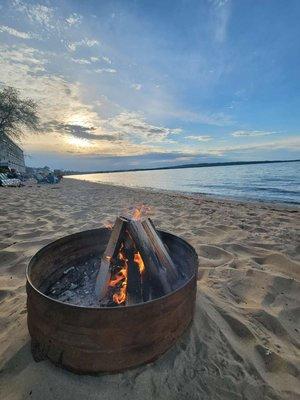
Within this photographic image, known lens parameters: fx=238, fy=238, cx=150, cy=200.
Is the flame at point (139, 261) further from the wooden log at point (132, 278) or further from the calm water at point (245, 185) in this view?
the calm water at point (245, 185)

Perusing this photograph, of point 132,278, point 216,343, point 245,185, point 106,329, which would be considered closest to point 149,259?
point 132,278

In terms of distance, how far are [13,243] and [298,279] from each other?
5151 millimetres

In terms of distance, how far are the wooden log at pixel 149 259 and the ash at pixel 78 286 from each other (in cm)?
62

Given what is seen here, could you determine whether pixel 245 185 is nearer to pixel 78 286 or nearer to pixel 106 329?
pixel 78 286

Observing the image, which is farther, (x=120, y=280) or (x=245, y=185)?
(x=245, y=185)

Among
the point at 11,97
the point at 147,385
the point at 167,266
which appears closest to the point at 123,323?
the point at 147,385

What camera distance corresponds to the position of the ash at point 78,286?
2.66 metres

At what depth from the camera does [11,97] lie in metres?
33.5

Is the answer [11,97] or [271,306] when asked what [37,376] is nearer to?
[271,306]

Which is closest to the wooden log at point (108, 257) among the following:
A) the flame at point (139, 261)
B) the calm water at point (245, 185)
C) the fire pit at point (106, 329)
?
the flame at point (139, 261)

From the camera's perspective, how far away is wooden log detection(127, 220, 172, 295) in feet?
8.29

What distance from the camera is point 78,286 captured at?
9.56 ft

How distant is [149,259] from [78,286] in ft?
3.41

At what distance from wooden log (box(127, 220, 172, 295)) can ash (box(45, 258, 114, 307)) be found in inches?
24.2
